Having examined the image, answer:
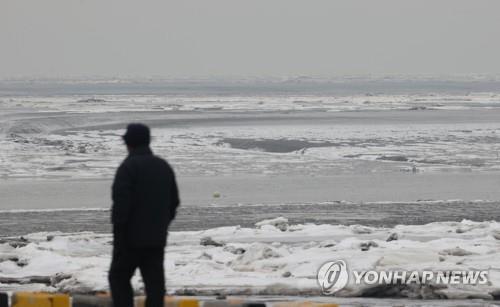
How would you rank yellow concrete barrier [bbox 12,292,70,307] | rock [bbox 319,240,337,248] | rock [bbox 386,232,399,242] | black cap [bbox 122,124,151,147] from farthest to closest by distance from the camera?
1. rock [bbox 386,232,399,242]
2. rock [bbox 319,240,337,248]
3. yellow concrete barrier [bbox 12,292,70,307]
4. black cap [bbox 122,124,151,147]

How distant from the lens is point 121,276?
329 inches

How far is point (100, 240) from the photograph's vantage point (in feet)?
51.3

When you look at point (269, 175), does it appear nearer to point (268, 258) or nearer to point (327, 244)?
point (327, 244)

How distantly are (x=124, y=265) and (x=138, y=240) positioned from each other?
0.27m

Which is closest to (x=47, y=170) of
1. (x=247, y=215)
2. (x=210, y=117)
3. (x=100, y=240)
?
(x=247, y=215)

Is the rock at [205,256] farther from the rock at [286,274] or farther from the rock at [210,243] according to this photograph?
the rock at [286,274]

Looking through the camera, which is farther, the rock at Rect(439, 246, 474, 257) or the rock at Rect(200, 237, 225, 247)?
the rock at Rect(200, 237, 225, 247)

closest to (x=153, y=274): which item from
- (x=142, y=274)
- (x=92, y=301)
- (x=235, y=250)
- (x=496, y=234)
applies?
(x=142, y=274)

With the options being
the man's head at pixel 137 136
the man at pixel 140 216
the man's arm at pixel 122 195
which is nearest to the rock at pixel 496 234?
the man at pixel 140 216

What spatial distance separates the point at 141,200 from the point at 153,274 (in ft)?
Result: 1.94

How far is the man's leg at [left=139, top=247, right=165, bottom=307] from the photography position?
327 inches

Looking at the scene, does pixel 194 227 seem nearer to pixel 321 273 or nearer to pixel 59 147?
pixel 321 273

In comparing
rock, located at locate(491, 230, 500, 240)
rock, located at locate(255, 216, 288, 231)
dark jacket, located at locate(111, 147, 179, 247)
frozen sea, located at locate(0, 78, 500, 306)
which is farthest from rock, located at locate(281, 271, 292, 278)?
rock, located at locate(255, 216, 288, 231)

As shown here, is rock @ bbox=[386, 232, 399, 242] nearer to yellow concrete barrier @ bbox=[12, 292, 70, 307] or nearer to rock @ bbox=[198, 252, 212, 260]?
rock @ bbox=[198, 252, 212, 260]
